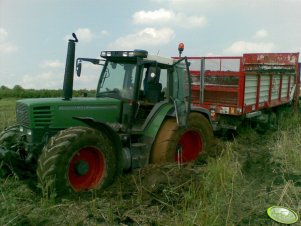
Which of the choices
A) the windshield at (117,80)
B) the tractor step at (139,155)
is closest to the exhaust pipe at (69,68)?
the windshield at (117,80)

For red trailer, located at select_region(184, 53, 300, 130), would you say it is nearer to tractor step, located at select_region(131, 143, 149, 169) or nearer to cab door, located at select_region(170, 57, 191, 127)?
cab door, located at select_region(170, 57, 191, 127)

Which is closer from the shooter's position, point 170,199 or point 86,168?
point 170,199

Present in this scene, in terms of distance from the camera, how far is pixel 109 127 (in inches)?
211

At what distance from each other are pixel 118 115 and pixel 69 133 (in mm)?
1356

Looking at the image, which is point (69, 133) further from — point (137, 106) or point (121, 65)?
point (121, 65)

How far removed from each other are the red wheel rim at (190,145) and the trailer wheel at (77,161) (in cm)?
182

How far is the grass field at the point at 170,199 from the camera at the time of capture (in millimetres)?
4164

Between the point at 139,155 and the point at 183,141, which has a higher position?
the point at 183,141

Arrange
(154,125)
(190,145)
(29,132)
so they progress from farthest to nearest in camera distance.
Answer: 1. (190,145)
2. (154,125)
3. (29,132)

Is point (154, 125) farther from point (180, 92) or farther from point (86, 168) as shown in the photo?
point (86, 168)

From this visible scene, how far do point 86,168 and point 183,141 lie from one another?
225 cm

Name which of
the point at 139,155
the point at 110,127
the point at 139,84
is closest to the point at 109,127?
the point at 110,127

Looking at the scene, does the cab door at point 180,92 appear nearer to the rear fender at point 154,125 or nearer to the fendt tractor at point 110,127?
the fendt tractor at point 110,127

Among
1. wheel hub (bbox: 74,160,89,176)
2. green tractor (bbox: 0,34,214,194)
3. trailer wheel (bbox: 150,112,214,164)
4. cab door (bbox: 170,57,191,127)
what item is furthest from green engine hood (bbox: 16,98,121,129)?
cab door (bbox: 170,57,191,127)
